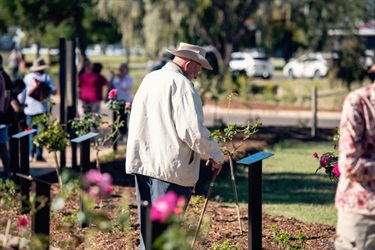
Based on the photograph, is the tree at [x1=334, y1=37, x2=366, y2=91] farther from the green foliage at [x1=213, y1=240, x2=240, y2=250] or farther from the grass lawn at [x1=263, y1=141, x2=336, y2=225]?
the green foliage at [x1=213, y1=240, x2=240, y2=250]

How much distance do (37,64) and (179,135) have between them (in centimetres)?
813

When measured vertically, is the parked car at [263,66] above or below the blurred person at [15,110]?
below

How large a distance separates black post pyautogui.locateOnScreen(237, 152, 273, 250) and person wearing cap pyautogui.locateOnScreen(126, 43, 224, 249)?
25 cm

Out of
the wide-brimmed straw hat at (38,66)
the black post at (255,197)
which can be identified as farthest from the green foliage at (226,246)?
the wide-brimmed straw hat at (38,66)

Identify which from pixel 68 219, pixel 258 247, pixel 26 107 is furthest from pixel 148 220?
pixel 26 107

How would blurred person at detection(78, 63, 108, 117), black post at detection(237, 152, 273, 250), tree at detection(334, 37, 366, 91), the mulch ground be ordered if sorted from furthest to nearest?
tree at detection(334, 37, 366, 91) < blurred person at detection(78, 63, 108, 117) < the mulch ground < black post at detection(237, 152, 273, 250)

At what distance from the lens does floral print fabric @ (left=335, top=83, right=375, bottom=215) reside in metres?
5.06

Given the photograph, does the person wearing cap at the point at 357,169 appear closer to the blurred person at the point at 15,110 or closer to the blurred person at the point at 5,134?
the blurred person at the point at 5,134

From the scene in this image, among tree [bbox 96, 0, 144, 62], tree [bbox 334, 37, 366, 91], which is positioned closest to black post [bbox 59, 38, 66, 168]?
tree [bbox 334, 37, 366, 91]

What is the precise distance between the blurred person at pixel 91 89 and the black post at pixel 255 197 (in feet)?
30.6

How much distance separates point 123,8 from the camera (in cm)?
3197

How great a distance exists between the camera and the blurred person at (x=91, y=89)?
16031 millimetres

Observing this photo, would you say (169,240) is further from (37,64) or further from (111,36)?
(111,36)

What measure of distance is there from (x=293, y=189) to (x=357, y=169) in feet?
23.9
